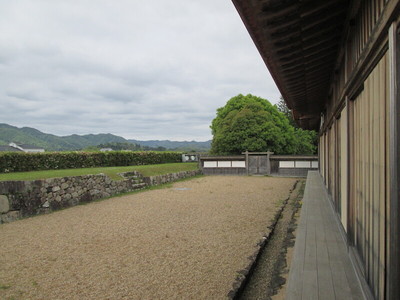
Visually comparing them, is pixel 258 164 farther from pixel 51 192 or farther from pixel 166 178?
pixel 51 192

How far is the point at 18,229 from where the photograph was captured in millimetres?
6211

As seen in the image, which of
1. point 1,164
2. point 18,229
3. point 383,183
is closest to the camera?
point 383,183

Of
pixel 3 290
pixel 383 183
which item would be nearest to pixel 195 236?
pixel 3 290

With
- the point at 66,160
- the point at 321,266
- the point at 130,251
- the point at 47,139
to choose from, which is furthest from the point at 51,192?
the point at 47,139

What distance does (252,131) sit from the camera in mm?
23578

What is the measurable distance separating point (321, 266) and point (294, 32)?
245 cm

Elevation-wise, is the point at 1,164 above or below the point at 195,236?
above

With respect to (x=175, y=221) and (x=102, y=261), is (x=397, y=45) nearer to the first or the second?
(x=102, y=261)

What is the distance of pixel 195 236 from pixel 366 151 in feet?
12.5

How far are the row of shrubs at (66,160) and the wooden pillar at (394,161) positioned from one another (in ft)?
44.1

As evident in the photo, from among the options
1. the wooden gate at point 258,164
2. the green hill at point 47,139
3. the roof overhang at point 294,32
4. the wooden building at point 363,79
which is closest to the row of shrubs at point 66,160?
the wooden gate at point 258,164

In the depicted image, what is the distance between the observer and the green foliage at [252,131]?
2355 centimetres

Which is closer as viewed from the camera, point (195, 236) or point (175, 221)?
point (195, 236)

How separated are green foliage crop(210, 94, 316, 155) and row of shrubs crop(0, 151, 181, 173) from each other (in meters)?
6.86
